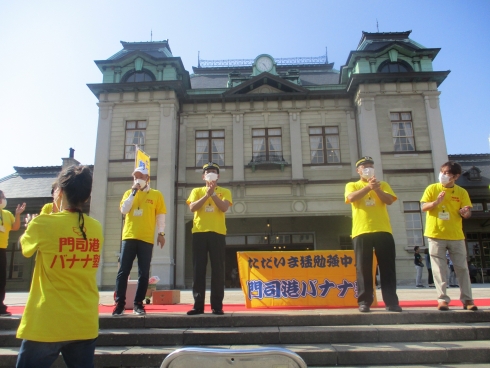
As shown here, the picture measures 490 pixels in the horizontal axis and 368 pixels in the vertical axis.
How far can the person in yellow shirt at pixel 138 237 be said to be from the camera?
4.93 meters

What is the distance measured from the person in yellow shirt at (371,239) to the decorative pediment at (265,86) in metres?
13.3

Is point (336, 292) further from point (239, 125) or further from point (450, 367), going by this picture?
point (239, 125)

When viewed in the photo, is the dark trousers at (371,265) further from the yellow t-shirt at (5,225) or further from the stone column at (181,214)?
the stone column at (181,214)

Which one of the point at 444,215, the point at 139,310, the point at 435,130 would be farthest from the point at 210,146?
the point at 444,215

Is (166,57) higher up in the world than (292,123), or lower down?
higher up

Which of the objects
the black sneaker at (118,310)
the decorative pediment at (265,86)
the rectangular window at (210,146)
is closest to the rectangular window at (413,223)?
the decorative pediment at (265,86)

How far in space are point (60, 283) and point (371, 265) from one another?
3.99 m

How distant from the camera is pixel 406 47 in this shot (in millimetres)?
17422

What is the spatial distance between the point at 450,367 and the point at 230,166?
14.3 metres

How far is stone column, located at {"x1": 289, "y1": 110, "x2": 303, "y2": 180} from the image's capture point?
1703 cm

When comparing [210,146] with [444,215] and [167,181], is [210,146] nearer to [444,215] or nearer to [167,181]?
[167,181]

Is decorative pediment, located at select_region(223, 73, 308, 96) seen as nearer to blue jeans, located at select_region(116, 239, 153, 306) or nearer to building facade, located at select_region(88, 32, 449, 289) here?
building facade, located at select_region(88, 32, 449, 289)

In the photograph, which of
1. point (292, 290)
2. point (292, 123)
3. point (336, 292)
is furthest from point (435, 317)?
point (292, 123)

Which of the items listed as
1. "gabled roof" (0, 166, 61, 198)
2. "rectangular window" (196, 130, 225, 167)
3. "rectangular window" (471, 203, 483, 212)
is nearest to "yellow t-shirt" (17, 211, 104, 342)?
"rectangular window" (196, 130, 225, 167)
